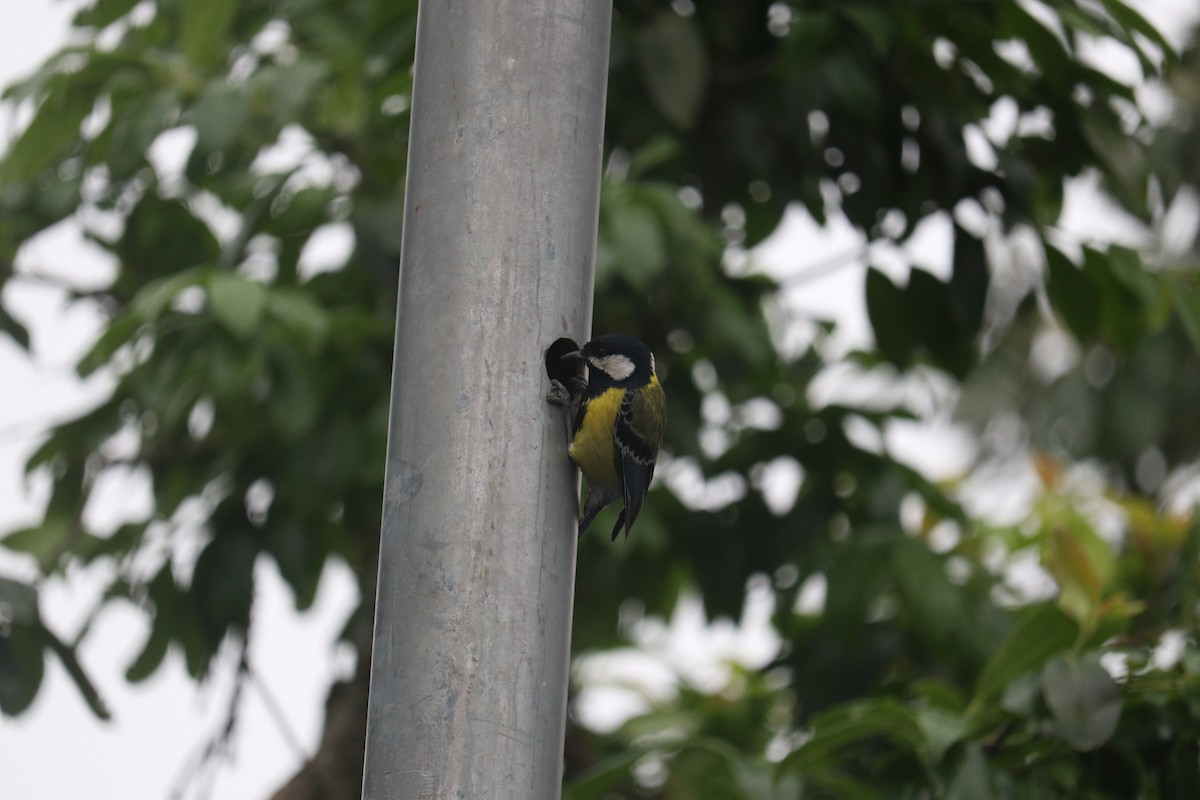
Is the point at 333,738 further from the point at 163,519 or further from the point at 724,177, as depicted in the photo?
the point at 724,177

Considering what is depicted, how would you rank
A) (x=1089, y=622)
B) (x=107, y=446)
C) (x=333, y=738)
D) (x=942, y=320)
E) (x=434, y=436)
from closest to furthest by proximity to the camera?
(x=434, y=436), (x=1089, y=622), (x=333, y=738), (x=942, y=320), (x=107, y=446)

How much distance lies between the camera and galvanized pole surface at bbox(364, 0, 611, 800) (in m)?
1.63

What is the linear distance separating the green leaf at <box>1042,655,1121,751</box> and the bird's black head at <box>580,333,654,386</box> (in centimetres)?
97

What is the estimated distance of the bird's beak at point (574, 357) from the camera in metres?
1.97

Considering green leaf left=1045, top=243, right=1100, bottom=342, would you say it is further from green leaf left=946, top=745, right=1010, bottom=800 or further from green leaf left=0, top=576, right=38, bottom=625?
green leaf left=0, top=576, right=38, bottom=625

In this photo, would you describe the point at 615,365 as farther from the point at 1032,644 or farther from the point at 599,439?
the point at 1032,644

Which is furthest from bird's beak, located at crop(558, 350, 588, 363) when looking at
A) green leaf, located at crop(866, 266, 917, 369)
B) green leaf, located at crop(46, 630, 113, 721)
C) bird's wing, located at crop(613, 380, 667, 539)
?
green leaf, located at crop(866, 266, 917, 369)

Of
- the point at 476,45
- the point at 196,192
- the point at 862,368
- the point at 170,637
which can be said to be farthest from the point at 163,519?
the point at 476,45

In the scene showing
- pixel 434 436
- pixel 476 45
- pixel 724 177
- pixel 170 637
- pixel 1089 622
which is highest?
pixel 476 45

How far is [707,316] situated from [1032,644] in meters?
1.22

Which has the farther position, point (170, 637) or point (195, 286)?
point (170, 637)

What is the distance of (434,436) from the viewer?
1.73 metres

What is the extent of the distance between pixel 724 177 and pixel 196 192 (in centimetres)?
→ 148

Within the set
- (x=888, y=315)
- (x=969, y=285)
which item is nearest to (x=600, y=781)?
(x=888, y=315)
